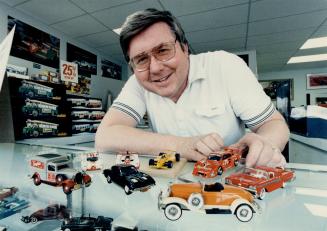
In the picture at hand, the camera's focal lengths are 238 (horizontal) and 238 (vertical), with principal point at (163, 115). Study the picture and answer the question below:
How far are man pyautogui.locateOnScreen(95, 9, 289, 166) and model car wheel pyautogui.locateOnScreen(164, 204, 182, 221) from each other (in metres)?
0.46

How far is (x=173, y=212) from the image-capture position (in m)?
0.36

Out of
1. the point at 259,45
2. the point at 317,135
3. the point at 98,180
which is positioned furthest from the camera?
the point at 259,45

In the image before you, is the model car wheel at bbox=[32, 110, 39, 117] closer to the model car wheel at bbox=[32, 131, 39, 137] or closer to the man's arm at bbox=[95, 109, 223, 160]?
the model car wheel at bbox=[32, 131, 39, 137]

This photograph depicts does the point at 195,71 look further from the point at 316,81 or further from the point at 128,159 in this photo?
the point at 316,81

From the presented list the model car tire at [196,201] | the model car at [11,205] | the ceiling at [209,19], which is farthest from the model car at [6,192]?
the ceiling at [209,19]

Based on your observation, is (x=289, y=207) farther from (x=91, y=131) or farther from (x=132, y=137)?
(x=91, y=131)

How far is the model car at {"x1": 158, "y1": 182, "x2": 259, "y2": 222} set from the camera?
0.35 metres

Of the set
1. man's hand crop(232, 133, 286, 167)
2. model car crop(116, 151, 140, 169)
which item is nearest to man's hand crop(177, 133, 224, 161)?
man's hand crop(232, 133, 286, 167)

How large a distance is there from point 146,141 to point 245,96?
533mm

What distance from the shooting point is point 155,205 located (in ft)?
1.37

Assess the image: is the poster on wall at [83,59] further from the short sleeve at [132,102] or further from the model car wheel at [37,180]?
the model car wheel at [37,180]

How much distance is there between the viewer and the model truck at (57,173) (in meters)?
0.45

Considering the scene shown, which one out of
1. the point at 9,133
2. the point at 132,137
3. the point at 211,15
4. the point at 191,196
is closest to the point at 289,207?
the point at 191,196

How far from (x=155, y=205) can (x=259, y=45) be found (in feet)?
17.6
